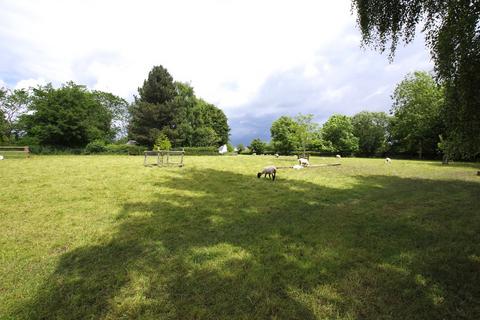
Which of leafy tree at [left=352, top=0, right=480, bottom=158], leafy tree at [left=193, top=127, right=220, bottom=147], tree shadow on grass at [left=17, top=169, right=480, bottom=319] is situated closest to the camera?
tree shadow on grass at [left=17, top=169, right=480, bottom=319]

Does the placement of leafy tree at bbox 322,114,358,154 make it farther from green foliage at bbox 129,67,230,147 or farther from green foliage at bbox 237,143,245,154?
green foliage at bbox 129,67,230,147

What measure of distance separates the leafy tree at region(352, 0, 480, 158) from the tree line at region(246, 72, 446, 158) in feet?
45.4

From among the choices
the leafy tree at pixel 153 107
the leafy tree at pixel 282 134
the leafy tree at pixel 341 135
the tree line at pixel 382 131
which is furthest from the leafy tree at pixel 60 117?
the leafy tree at pixel 341 135

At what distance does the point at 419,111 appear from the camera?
138 feet

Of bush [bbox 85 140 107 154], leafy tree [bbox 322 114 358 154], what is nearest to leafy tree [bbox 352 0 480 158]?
bush [bbox 85 140 107 154]

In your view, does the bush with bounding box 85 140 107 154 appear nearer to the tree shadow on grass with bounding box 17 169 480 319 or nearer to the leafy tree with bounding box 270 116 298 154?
the tree shadow on grass with bounding box 17 169 480 319

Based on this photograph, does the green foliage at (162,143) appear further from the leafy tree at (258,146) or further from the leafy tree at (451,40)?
the leafy tree at (451,40)

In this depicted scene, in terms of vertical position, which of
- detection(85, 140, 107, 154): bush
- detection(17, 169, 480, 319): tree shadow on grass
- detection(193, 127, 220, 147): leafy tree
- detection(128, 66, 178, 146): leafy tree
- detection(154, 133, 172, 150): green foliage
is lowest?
detection(17, 169, 480, 319): tree shadow on grass

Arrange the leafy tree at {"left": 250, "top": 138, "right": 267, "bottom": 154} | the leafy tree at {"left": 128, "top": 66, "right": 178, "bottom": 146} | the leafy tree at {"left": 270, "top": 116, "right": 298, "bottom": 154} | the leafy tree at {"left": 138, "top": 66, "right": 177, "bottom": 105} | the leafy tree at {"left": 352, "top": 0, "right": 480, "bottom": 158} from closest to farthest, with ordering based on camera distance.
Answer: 1. the leafy tree at {"left": 352, "top": 0, "right": 480, "bottom": 158}
2. the leafy tree at {"left": 128, "top": 66, "right": 178, "bottom": 146}
3. the leafy tree at {"left": 138, "top": 66, "right": 177, "bottom": 105}
4. the leafy tree at {"left": 270, "top": 116, "right": 298, "bottom": 154}
5. the leafy tree at {"left": 250, "top": 138, "right": 267, "bottom": 154}

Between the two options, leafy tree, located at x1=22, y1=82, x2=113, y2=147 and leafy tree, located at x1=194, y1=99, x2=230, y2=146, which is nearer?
leafy tree, located at x1=22, y1=82, x2=113, y2=147

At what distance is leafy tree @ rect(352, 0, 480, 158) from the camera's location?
7.23 m

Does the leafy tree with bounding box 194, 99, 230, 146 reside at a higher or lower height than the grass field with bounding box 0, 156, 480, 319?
higher

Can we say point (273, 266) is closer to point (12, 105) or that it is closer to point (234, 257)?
point (234, 257)

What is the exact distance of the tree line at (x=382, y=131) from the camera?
131ft
